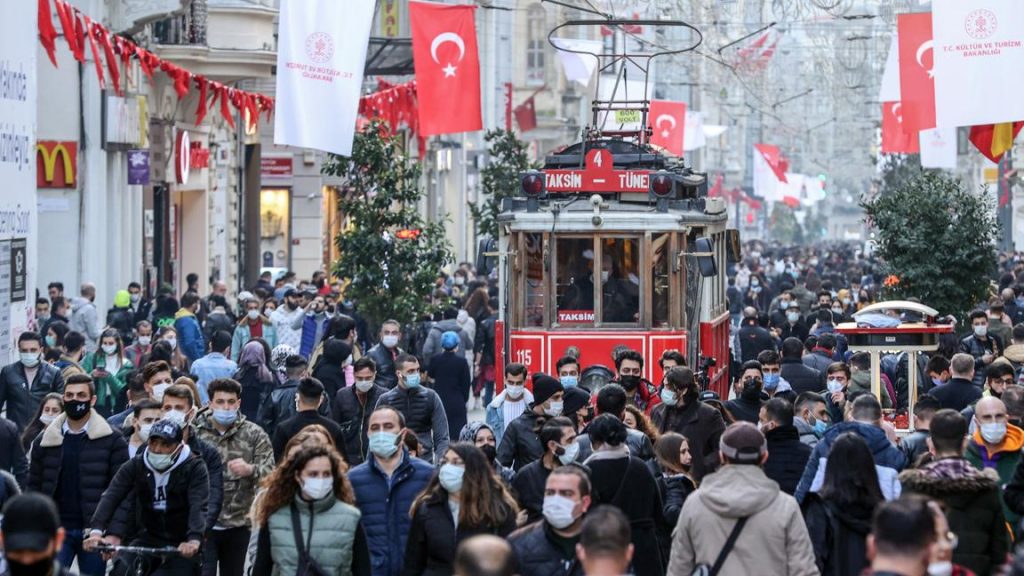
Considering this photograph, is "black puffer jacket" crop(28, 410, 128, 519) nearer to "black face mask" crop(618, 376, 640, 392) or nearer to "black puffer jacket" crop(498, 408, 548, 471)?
"black puffer jacket" crop(498, 408, 548, 471)

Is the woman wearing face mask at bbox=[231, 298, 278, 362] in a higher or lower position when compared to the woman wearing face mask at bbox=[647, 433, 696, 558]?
higher

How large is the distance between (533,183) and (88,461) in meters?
7.90

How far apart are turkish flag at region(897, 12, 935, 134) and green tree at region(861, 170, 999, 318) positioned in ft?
4.02

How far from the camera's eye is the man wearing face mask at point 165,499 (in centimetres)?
1062

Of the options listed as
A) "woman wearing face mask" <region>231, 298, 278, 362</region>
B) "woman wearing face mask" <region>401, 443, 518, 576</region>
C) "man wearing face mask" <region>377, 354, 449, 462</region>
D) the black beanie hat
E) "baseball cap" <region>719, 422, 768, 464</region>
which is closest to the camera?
"baseball cap" <region>719, 422, 768, 464</region>

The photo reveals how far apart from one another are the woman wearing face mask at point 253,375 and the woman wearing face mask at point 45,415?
14.7 feet

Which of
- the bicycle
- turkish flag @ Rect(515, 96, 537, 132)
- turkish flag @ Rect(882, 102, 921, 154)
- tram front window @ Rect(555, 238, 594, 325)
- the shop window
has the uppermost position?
turkish flag @ Rect(515, 96, 537, 132)

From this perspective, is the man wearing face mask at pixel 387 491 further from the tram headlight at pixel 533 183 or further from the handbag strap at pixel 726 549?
the tram headlight at pixel 533 183

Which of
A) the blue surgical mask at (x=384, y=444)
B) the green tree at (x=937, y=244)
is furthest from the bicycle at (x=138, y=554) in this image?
the green tree at (x=937, y=244)

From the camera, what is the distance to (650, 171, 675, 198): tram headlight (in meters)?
18.7

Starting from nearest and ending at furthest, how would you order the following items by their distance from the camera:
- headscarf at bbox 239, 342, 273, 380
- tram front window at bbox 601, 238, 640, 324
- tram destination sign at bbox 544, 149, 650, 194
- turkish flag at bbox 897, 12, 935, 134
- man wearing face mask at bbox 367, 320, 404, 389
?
headscarf at bbox 239, 342, 273, 380 < man wearing face mask at bbox 367, 320, 404, 389 < tram front window at bbox 601, 238, 640, 324 < tram destination sign at bbox 544, 149, 650, 194 < turkish flag at bbox 897, 12, 935, 134

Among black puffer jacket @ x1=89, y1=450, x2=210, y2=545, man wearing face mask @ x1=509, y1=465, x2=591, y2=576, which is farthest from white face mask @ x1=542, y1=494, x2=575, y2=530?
black puffer jacket @ x1=89, y1=450, x2=210, y2=545

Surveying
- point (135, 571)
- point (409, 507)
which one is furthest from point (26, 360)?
point (409, 507)

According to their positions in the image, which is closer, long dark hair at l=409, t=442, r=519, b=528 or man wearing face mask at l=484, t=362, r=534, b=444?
long dark hair at l=409, t=442, r=519, b=528
